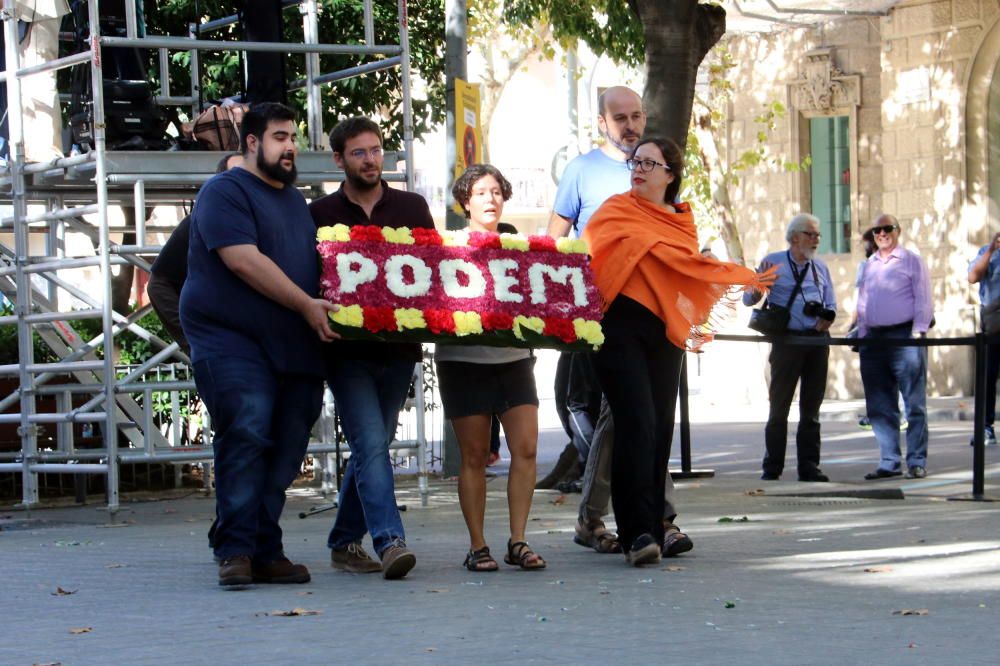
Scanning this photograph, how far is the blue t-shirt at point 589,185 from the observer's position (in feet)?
29.3

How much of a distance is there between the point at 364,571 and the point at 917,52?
2004cm

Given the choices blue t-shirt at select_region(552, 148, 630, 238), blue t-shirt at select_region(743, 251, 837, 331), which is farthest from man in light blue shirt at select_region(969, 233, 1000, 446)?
blue t-shirt at select_region(552, 148, 630, 238)

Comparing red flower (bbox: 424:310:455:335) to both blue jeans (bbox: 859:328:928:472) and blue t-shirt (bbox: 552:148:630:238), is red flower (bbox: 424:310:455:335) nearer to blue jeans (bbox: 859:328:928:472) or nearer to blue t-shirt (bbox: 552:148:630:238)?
blue t-shirt (bbox: 552:148:630:238)

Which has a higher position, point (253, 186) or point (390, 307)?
point (253, 186)

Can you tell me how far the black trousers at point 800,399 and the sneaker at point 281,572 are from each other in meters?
6.59

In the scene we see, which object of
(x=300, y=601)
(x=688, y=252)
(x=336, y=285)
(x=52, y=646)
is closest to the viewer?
(x=52, y=646)

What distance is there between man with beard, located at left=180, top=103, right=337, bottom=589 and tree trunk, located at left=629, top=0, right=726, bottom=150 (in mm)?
5727

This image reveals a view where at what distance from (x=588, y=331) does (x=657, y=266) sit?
487 mm

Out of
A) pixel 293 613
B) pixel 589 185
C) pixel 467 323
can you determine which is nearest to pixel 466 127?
pixel 589 185

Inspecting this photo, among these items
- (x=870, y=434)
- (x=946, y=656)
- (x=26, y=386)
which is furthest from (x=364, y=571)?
(x=870, y=434)

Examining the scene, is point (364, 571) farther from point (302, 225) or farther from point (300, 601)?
point (302, 225)

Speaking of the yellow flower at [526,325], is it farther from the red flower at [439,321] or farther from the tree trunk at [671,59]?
the tree trunk at [671,59]

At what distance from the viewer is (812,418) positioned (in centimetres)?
1362

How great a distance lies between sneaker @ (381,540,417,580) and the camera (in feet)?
24.8
